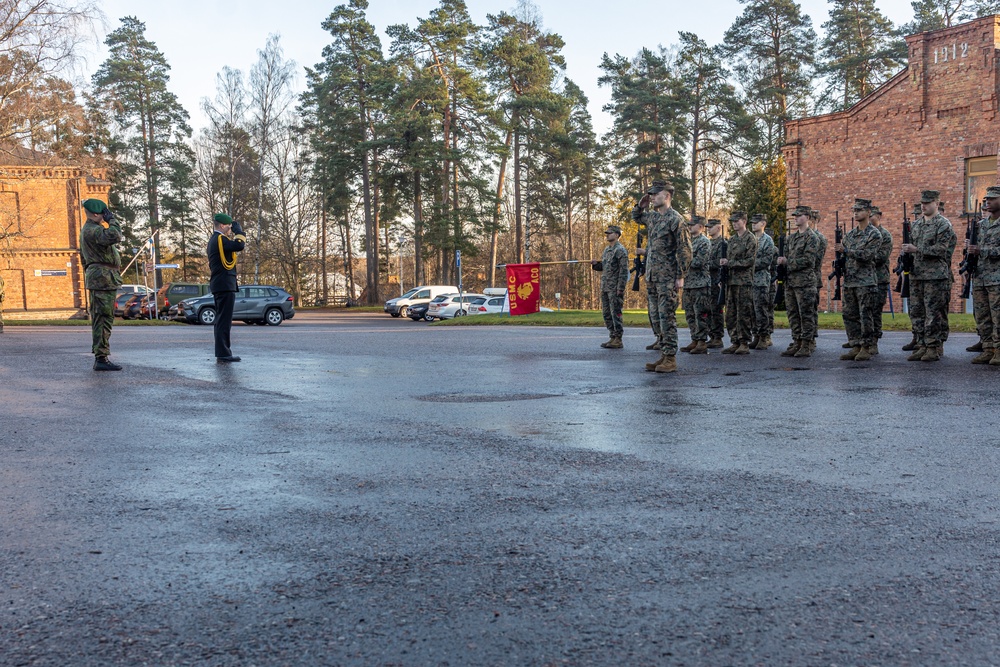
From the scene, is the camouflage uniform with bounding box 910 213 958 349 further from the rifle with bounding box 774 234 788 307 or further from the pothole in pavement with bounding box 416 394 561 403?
the pothole in pavement with bounding box 416 394 561 403

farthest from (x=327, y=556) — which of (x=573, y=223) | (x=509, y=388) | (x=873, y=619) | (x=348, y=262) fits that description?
(x=573, y=223)

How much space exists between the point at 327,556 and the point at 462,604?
81cm

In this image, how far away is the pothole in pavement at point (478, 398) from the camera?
8.62 meters

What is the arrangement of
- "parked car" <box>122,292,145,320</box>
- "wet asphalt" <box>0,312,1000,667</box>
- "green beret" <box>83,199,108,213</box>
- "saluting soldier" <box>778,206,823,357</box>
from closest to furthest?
"wet asphalt" <box>0,312,1000,667</box>, "green beret" <box>83,199,108,213</box>, "saluting soldier" <box>778,206,823,357</box>, "parked car" <box>122,292,145,320</box>

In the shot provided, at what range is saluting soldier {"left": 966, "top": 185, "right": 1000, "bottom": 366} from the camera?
1130cm

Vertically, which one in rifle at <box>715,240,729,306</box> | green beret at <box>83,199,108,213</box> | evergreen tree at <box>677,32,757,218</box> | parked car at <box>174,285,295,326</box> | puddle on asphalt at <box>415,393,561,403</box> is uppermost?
evergreen tree at <box>677,32,757,218</box>

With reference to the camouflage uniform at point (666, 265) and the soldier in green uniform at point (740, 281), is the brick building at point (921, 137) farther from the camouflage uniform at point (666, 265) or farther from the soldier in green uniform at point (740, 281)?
the camouflage uniform at point (666, 265)

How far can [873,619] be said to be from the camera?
2.92m

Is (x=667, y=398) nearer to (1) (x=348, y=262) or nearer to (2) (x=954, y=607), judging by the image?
(2) (x=954, y=607)

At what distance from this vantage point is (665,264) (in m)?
11.2

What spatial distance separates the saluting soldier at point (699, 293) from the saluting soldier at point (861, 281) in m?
2.17

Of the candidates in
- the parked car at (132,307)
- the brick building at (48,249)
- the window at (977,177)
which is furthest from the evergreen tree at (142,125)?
the window at (977,177)

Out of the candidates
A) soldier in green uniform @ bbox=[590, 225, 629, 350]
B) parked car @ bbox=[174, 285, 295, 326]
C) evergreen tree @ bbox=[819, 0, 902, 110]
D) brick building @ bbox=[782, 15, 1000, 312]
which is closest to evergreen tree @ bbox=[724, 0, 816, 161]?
evergreen tree @ bbox=[819, 0, 902, 110]

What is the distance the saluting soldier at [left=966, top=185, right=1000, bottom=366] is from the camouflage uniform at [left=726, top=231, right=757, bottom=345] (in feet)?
11.0
